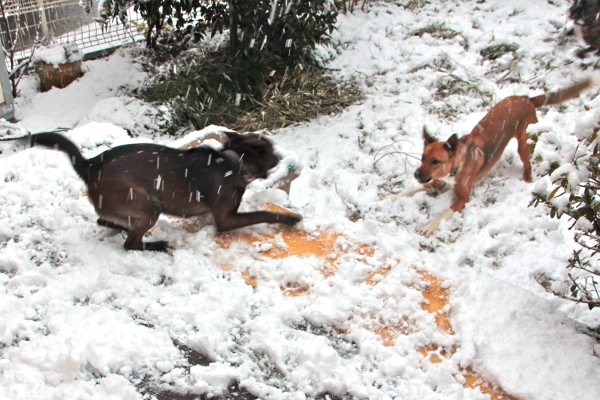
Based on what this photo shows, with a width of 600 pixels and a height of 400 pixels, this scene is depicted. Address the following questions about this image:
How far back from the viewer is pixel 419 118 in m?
5.78

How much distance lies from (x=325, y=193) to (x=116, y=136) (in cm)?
197

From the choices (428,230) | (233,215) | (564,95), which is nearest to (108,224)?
(233,215)

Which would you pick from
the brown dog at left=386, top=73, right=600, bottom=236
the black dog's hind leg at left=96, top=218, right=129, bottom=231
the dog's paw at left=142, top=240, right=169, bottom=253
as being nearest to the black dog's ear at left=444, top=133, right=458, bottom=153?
the brown dog at left=386, top=73, right=600, bottom=236

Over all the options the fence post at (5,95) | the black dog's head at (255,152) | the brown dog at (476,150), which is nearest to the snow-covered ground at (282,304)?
the brown dog at (476,150)

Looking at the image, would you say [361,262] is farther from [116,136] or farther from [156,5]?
[156,5]

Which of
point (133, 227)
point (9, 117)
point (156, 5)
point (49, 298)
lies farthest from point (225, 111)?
point (49, 298)

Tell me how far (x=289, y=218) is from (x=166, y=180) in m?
0.82

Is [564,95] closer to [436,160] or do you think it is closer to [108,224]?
[436,160]

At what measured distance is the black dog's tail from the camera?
2586 millimetres

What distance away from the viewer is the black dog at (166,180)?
271 centimetres

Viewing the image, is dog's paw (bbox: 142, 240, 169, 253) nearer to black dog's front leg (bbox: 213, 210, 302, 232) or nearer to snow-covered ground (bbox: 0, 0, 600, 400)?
snow-covered ground (bbox: 0, 0, 600, 400)

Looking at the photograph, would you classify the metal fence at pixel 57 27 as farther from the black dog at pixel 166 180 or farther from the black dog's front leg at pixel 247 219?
the black dog's front leg at pixel 247 219

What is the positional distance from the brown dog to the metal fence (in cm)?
518

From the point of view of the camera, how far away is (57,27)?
22.2 feet
